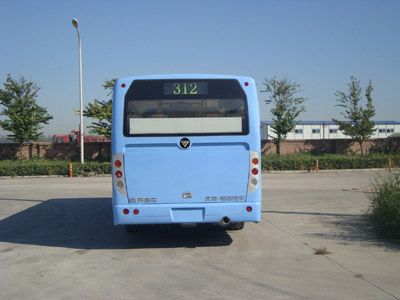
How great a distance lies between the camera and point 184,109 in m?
8.41

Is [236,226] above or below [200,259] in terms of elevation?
above

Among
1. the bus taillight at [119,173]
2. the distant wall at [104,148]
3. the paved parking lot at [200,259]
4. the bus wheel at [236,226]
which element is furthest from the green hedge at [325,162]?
the bus taillight at [119,173]

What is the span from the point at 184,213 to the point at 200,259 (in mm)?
889

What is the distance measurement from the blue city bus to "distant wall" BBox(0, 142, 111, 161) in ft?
102

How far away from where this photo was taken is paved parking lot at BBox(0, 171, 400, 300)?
6.07 m

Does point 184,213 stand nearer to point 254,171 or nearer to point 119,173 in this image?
point 119,173

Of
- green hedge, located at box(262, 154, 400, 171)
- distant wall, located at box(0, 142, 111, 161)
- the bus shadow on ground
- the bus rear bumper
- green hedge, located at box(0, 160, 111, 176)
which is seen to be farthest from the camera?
distant wall, located at box(0, 142, 111, 161)

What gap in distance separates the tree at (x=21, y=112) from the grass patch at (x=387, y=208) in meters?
30.8

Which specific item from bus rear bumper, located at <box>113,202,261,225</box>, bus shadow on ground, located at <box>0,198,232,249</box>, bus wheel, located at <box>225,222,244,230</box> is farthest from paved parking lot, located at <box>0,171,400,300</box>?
bus rear bumper, located at <box>113,202,261,225</box>

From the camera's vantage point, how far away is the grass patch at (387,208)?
909 centimetres

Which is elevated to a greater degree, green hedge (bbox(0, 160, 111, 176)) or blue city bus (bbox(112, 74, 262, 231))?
blue city bus (bbox(112, 74, 262, 231))

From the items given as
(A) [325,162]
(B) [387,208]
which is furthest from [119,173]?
(A) [325,162]

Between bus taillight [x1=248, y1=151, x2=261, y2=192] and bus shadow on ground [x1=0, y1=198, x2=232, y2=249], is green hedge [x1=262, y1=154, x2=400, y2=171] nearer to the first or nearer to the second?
bus shadow on ground [x1=0, y1=198, x2=232, y2=249]

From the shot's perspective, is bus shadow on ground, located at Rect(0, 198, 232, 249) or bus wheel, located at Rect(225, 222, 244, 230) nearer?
bus shadow on ground, located at Rect(0, 198, 232, 249)
